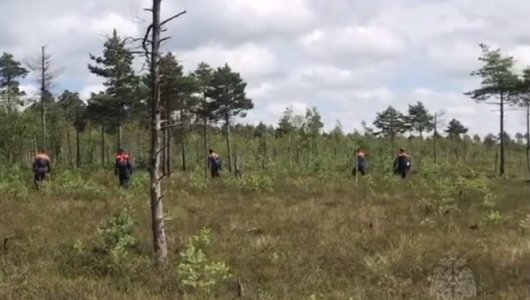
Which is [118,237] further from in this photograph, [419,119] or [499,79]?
[419,119]

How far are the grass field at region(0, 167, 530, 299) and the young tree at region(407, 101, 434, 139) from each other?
53.5 metres

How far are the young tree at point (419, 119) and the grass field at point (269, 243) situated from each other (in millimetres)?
53478

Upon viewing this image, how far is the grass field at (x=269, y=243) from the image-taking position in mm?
11047

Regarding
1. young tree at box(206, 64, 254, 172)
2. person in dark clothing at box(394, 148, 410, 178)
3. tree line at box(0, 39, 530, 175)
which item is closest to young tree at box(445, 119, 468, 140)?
tree line at box(0, 39, 530, 175)

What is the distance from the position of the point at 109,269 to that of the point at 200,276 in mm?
1754

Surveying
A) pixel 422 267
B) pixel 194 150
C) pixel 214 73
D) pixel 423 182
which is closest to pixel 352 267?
pixel 422 267

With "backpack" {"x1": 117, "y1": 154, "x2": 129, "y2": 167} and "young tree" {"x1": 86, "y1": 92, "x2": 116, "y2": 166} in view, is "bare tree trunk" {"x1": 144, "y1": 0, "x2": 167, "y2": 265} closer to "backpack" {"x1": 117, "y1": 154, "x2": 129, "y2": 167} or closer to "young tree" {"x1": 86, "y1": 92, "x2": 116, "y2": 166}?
"backpack" {"x1": 117, "y1": 154, "x2": 129, "y2": 167}

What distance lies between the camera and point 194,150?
250 ft

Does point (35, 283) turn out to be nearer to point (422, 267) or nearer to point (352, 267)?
point (352, 267)

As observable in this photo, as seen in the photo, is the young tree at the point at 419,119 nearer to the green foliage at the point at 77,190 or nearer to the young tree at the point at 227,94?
the young tree at the point at 227,94

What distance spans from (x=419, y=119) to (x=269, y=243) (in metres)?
63.8

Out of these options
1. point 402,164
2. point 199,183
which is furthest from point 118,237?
point 402,164

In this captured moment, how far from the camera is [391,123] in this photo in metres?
73.9

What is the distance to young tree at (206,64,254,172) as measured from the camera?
2077 inches
